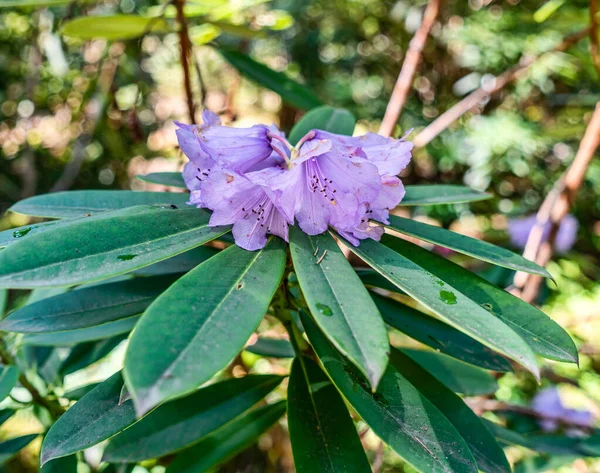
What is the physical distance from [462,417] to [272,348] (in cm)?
45

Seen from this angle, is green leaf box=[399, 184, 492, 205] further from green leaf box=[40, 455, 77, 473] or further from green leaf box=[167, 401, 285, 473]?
green leaf box=[40, 455, 77, 473]

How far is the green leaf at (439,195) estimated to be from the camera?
786 mm

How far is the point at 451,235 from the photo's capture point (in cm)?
70

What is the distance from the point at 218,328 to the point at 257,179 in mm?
213

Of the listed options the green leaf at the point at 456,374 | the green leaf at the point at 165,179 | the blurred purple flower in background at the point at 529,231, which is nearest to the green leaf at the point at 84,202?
the green leaf at the point at 165,179

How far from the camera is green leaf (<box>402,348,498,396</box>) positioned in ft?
3.06

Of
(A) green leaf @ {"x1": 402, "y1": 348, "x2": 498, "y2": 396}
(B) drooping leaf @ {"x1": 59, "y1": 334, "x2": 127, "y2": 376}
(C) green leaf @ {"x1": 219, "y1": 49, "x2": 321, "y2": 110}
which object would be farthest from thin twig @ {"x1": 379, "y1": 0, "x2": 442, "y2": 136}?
(B) drooping leaf @ {"x1": 59, "y1": 334, "x2": 127, "y2": 376}

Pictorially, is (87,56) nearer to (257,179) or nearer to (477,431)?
(257,179)

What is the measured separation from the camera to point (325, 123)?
89 centimetres

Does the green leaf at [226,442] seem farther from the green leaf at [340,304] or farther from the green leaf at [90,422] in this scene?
the green leaf at [340,304]

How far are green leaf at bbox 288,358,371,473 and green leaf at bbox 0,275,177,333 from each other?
0.25 metres

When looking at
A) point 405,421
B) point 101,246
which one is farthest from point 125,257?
point 405,421

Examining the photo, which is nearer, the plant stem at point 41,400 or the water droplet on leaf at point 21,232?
the water droplet on leaf at point 21,232

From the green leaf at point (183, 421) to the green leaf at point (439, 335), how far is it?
238mm
